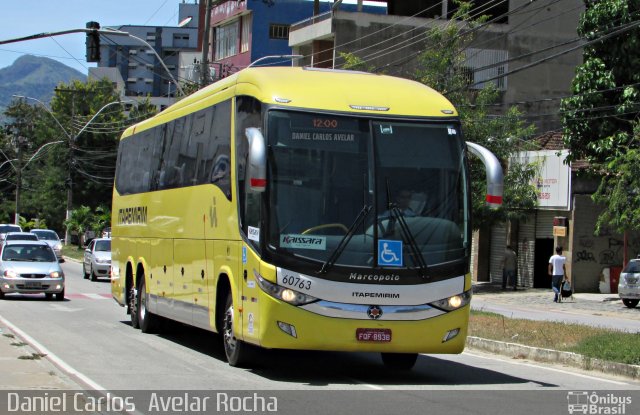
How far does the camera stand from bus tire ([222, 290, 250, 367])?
1380 centimetres

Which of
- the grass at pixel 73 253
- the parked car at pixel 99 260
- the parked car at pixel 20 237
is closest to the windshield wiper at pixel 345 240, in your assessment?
the parked car at pixel 99 260

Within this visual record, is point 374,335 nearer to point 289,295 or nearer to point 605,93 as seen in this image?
point 289,295

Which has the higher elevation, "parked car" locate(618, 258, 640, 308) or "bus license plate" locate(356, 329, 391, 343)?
"bus license plate" locate(356, 329, 391, 343)

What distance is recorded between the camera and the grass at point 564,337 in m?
15.8

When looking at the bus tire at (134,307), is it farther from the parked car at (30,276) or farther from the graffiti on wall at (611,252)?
the graffiti on wall at (611,252)

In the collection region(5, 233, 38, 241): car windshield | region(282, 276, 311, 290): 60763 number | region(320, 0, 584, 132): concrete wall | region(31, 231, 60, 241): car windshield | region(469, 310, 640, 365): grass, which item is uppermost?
region(320, 0, 584, 132): concrete wall

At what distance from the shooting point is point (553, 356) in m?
16.8

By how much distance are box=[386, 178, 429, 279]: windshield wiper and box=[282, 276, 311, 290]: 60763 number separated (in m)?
1.27

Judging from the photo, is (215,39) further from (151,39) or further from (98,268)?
(151,39)

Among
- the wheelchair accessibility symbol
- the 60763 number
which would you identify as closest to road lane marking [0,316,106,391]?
the 60763 number

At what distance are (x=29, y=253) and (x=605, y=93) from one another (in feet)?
65.3

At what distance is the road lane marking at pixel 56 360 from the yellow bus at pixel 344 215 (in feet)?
6.88
